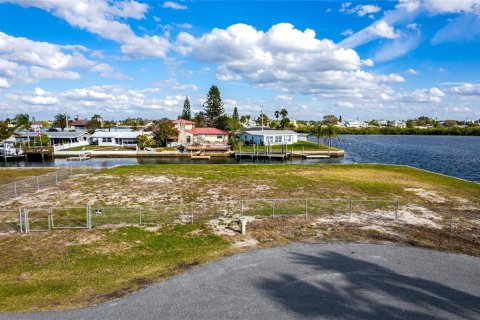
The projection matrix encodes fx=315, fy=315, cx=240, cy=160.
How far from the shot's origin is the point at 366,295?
40.9ft

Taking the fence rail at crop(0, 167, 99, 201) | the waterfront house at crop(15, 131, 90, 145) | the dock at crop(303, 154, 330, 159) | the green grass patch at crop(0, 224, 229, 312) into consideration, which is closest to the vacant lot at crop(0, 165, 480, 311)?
the green grass patch at crop(0, 224, 229, 312)

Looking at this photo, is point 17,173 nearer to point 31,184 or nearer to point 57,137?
point 31,184

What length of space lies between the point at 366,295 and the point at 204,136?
→ 81744 mm

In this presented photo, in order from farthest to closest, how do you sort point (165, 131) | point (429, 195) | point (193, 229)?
point (165, 131) → point (429, 195) → point (193, 229)

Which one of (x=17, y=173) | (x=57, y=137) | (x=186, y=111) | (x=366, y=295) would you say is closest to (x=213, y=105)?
(x=186, y=111)

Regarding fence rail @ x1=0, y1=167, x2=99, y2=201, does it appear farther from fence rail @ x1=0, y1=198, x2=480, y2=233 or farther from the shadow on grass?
the shadow on grass

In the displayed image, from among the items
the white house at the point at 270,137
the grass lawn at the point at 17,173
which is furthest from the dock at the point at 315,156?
the grass lawn at the point at 17,173

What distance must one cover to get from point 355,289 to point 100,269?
11.5m

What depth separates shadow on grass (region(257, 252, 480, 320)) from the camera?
11.3 meters

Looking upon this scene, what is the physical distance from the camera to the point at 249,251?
16812mm

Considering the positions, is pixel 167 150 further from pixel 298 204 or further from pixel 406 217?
pixel 406 217

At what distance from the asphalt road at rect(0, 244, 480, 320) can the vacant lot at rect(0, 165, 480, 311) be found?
49.6 inches

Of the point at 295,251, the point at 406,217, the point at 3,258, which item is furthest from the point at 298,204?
the point at 3,258

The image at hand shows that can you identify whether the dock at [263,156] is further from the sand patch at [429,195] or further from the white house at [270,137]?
the sand patch at [429,195]
